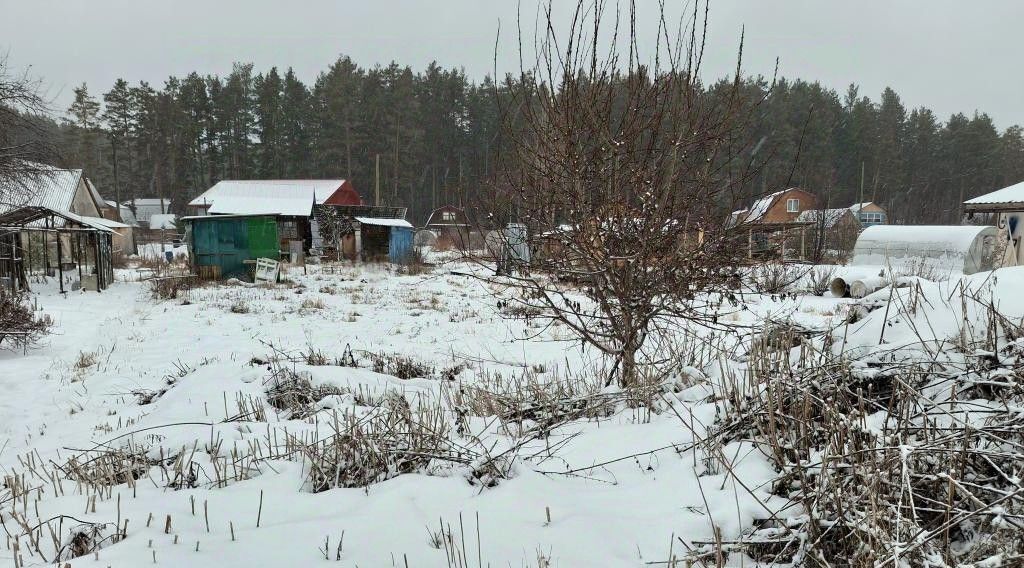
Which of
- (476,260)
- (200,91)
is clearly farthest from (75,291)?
(200,91)

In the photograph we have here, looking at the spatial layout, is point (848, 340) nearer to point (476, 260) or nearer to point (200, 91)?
point (476, 260)

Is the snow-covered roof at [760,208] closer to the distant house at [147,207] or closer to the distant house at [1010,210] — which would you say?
the distant house at [1010,210]

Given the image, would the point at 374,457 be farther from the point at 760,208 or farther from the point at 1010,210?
the point at 1010,210

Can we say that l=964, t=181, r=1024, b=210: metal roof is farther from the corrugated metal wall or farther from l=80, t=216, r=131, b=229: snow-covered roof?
l=80, t=216, r=131, b=229: snow-covered roof

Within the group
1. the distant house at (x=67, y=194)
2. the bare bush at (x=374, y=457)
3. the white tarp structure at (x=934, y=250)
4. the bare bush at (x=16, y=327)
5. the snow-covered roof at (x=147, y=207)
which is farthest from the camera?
the snow-covered roof at (x=147, y=207)

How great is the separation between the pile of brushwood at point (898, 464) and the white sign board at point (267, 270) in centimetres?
1866

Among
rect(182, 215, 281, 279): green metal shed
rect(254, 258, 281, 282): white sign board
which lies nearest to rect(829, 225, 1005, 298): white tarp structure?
rect(254, 258, 281, 282): white sign board

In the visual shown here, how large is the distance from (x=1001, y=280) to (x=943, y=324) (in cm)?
79

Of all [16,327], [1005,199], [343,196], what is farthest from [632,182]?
[343,196]

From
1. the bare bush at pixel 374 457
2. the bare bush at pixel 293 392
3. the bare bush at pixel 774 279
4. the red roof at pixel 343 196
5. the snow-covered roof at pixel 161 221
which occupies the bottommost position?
the bare bush at pixel 293 392

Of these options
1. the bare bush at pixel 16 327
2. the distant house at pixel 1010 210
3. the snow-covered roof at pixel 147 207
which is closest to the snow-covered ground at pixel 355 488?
the bare bush at pixel 16 327

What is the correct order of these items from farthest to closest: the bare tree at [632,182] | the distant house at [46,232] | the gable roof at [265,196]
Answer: the gable roof at [265,196]
the distant house at [46,232]
the bare tree at [632,182]

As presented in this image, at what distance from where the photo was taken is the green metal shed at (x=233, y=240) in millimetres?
20078

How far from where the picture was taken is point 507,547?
204 cm
